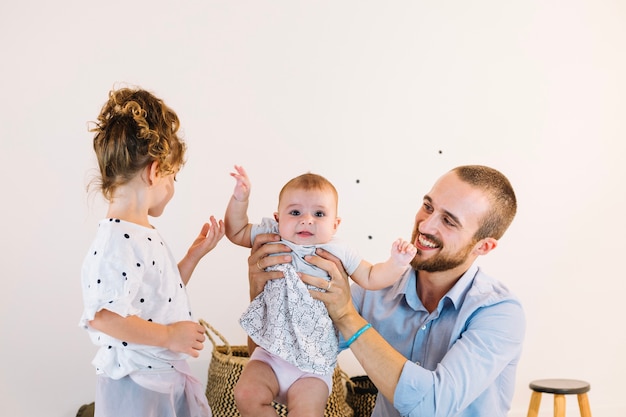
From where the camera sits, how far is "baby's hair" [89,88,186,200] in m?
1.91

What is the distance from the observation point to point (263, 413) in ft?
6.52

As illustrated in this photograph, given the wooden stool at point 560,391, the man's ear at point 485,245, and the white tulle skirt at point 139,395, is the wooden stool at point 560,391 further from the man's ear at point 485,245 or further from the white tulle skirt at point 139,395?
the white tulle skirt at point 139,395

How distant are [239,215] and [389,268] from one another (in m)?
0.49

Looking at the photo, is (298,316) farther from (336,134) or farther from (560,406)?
(560,406)

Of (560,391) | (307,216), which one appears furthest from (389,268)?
(560,391)

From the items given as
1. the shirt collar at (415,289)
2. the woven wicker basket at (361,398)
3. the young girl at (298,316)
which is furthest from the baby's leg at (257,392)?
the woven wicker basket at (361,398)

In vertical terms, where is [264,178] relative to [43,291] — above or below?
above

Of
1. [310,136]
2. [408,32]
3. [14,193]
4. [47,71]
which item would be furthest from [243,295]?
[408,32]

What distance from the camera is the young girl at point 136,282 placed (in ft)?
5.91

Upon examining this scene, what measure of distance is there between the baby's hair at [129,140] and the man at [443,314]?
0.45 meters

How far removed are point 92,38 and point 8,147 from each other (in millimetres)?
605

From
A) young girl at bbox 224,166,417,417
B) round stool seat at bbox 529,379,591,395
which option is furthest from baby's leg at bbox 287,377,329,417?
round stool seat at bbox 529,379,591,395

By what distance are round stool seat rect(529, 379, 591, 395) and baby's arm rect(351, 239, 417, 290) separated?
157cm

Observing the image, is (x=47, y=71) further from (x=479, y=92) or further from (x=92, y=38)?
(x=479, y=92)
